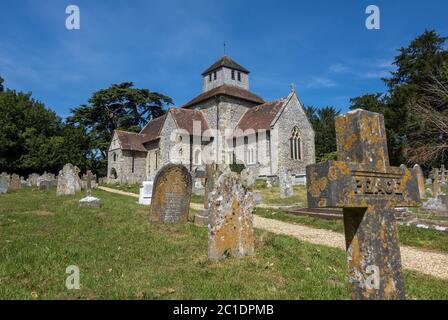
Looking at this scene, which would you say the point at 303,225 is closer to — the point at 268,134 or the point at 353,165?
the point at 353,165

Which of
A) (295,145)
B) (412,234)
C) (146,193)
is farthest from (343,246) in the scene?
(295,145)

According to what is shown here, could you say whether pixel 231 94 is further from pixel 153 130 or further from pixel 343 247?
pixel 343 247

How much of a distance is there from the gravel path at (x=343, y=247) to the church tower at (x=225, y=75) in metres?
29.0

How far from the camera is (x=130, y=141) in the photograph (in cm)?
3722

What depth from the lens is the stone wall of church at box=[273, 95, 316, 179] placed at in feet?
97.1

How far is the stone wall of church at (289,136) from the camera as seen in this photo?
29.6 m

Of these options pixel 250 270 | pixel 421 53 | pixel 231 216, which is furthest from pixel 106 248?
pixel 421 53

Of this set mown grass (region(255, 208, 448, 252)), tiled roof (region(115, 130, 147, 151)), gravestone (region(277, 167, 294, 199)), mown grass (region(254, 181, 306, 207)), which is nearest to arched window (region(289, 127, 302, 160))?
mown grass (region(254, 181, 306, 207))

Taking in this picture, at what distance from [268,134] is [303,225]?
19.7 m

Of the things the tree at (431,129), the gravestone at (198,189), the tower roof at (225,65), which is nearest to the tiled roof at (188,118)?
the tower roof at (225,65)

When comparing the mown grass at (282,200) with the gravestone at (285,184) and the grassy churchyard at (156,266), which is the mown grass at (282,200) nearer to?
the gravestone at (285,184)

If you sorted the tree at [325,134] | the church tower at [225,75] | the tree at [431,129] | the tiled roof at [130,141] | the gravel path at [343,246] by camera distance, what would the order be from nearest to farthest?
1. the gravel path at [343,246]
2. the tree at [431,129]
3. the tiled roof at [130,141]
4. the church tower at [225,75]
5. the tree at [325,134]

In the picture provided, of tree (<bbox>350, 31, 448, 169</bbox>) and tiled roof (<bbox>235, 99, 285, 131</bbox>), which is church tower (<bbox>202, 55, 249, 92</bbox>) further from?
tree (<bbox>350, 31, 448, 169</bbox>)
